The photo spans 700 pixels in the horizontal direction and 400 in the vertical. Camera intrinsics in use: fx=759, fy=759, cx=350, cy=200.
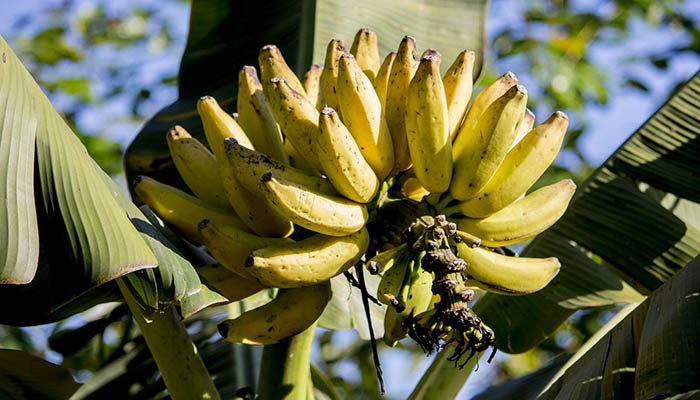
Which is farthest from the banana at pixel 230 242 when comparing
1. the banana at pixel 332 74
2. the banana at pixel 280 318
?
the banana at pixel 332 74

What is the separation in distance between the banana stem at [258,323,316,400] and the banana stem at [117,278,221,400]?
135 millimetres

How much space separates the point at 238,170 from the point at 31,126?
33 cm

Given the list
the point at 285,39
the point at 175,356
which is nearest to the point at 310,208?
the point at 175,356

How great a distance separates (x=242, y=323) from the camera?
1.34m

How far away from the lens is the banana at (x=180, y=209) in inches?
55.6

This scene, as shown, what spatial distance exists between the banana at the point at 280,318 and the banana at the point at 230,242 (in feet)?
0.34

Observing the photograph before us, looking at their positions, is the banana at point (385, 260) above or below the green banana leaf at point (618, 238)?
above

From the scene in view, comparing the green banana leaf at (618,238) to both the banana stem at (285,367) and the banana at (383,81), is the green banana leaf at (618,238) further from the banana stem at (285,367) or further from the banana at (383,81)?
the banana at (383,81)

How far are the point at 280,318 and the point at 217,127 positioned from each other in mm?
377

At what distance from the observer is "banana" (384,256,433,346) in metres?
1.25

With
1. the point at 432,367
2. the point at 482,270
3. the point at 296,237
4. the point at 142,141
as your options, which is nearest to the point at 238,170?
the point at 296,237

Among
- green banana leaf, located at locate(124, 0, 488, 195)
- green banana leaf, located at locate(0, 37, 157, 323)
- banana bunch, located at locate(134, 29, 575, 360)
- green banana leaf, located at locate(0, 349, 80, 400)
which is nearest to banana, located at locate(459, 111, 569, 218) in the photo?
banana bunch, located at locate(134, 29, 575, 360)

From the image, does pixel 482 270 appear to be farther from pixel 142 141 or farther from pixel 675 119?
pixel 142 141

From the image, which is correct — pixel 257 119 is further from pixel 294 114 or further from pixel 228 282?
pixel 228 282
